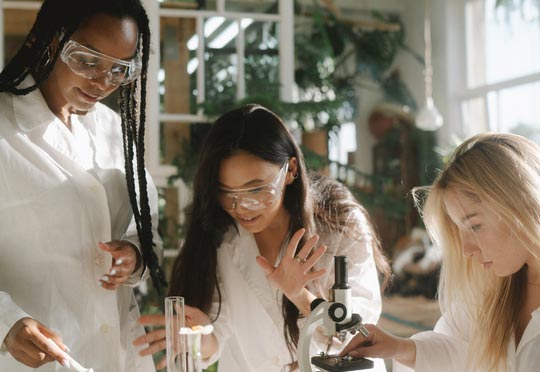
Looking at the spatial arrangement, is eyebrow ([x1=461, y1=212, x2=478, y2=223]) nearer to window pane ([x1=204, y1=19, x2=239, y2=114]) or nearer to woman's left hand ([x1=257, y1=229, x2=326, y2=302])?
woman's left hand ([x1=257, y1=229, x2=326, y2=302])

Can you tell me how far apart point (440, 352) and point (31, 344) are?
94 centimetres

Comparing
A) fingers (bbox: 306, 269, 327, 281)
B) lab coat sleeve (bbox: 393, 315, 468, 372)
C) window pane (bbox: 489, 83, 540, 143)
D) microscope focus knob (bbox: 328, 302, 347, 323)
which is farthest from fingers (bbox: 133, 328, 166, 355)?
window pane (bbox: 489, 83, 540, 143)

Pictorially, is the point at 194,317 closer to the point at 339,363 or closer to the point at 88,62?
the point at 339,363

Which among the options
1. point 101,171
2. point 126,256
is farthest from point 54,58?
point 126,256

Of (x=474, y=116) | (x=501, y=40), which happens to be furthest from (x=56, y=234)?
(x=474, y=116)

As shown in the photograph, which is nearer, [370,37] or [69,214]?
[69,214]

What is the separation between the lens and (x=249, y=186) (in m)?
1.79

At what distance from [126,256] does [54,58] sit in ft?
1.51

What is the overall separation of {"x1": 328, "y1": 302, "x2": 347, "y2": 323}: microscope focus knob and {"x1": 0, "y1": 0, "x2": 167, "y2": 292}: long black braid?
1.91ft

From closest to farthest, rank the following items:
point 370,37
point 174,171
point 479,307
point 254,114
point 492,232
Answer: point 492,232 → point 479,307 → point 254,114 → point 174,171 → point 370,37

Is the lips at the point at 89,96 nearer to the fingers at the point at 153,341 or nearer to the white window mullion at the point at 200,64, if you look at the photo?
the fingers at the point at 153,341

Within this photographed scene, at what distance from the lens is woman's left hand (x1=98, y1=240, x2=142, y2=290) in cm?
164

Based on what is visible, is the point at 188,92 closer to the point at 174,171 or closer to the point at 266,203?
the point at 174,171

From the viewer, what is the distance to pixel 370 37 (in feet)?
22.1
